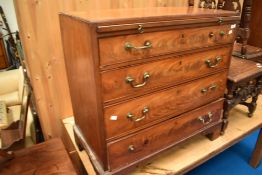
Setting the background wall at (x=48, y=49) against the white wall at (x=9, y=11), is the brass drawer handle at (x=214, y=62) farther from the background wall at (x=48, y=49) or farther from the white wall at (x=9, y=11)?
the white wall at (x=9, y=11)

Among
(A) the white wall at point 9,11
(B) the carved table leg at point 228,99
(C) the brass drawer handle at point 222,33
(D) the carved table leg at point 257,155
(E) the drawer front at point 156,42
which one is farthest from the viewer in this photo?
(A) the white wall at point 9,11

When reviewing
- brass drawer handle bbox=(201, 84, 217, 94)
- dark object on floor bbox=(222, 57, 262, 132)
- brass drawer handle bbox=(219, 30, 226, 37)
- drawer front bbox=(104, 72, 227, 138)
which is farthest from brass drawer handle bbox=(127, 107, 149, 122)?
dark object on floor bbox=(222, 57, 262, 132)

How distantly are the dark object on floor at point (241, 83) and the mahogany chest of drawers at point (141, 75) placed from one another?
0.39ft

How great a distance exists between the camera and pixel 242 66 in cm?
136

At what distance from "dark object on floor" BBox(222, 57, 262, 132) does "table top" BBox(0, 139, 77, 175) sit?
949 mm

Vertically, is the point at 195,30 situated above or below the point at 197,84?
above

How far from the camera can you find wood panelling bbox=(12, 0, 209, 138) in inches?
43.8

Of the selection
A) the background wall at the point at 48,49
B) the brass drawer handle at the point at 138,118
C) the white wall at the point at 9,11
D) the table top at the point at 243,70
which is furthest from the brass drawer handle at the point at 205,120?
the white wall at the point at 9,11

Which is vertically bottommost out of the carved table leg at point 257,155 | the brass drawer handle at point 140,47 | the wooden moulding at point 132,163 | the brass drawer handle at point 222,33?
the carved table leg at point 257,155

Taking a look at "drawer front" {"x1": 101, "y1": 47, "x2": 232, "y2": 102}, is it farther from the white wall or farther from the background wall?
the white wall

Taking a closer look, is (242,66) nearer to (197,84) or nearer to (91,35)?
(197,84)

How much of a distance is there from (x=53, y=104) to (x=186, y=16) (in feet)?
3.18

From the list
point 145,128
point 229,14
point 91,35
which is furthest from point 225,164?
point 91,35

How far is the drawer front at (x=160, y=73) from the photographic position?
0.74 m
